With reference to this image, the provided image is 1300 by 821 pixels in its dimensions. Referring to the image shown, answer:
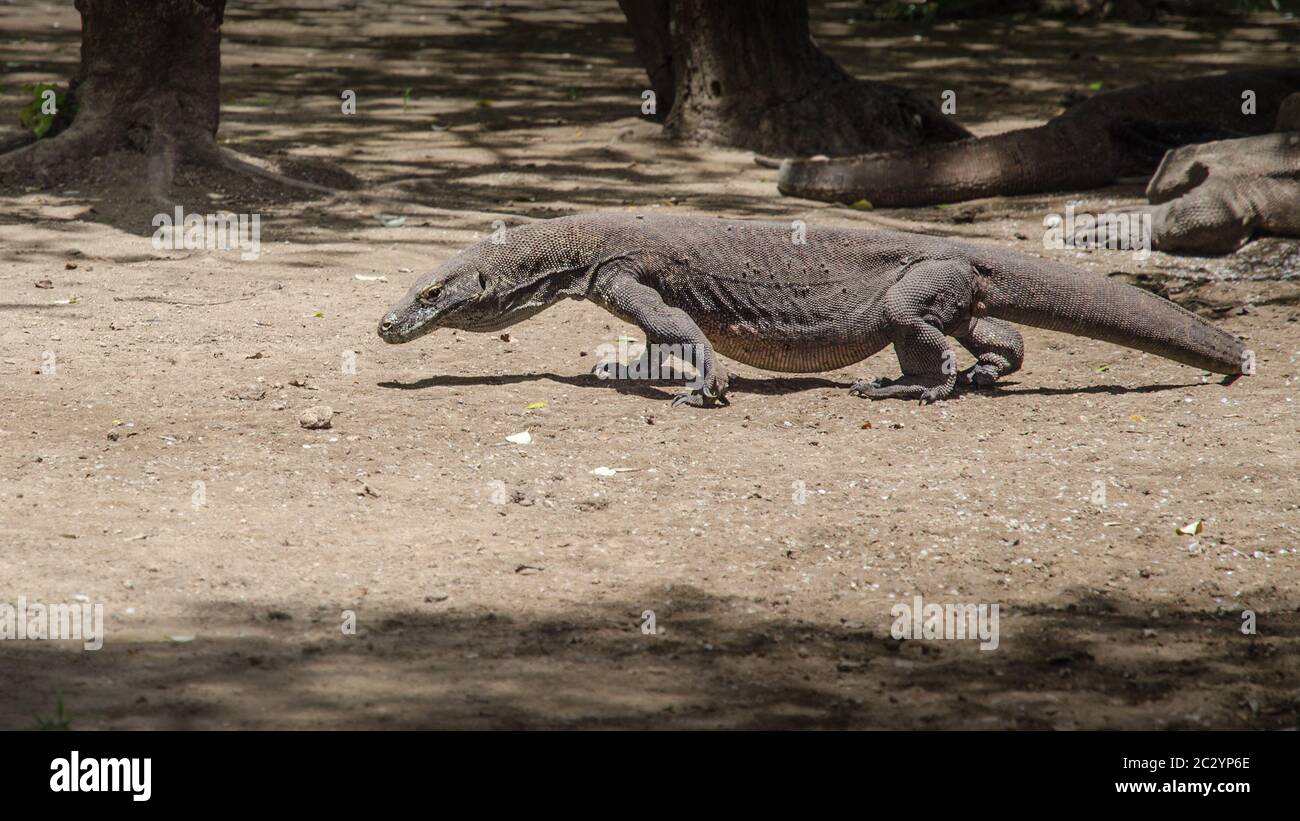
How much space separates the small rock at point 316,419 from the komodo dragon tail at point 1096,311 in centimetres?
265

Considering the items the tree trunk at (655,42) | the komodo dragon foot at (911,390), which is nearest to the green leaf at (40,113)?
the tree trunk at (655,42)

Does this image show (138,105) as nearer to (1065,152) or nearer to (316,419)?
(316,419)

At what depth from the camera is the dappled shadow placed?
10.9 feet

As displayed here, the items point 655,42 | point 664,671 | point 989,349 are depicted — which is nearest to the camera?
point 664,671

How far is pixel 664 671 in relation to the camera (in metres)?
3.64

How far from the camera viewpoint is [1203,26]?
57.5 ft

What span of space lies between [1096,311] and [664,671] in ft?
10.6

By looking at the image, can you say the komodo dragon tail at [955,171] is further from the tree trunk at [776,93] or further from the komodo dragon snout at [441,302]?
the komodo dragon snout at [441,302]

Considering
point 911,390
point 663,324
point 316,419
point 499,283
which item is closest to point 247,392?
point 316,419

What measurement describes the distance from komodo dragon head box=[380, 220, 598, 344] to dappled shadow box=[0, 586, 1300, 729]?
7.70ft

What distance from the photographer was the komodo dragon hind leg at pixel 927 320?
611 centimetres

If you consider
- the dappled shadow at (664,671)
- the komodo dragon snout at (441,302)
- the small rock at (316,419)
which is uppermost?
the komodo dragon snout at (441,302)

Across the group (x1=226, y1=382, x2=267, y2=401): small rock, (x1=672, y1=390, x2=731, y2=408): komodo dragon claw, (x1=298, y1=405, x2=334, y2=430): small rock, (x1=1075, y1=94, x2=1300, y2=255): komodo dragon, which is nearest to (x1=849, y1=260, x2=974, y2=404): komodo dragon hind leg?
(x1=672, y1=390, x2=731, y2=408): komodo dragon claw

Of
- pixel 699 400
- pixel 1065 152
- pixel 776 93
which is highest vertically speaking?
pixel 776 93
